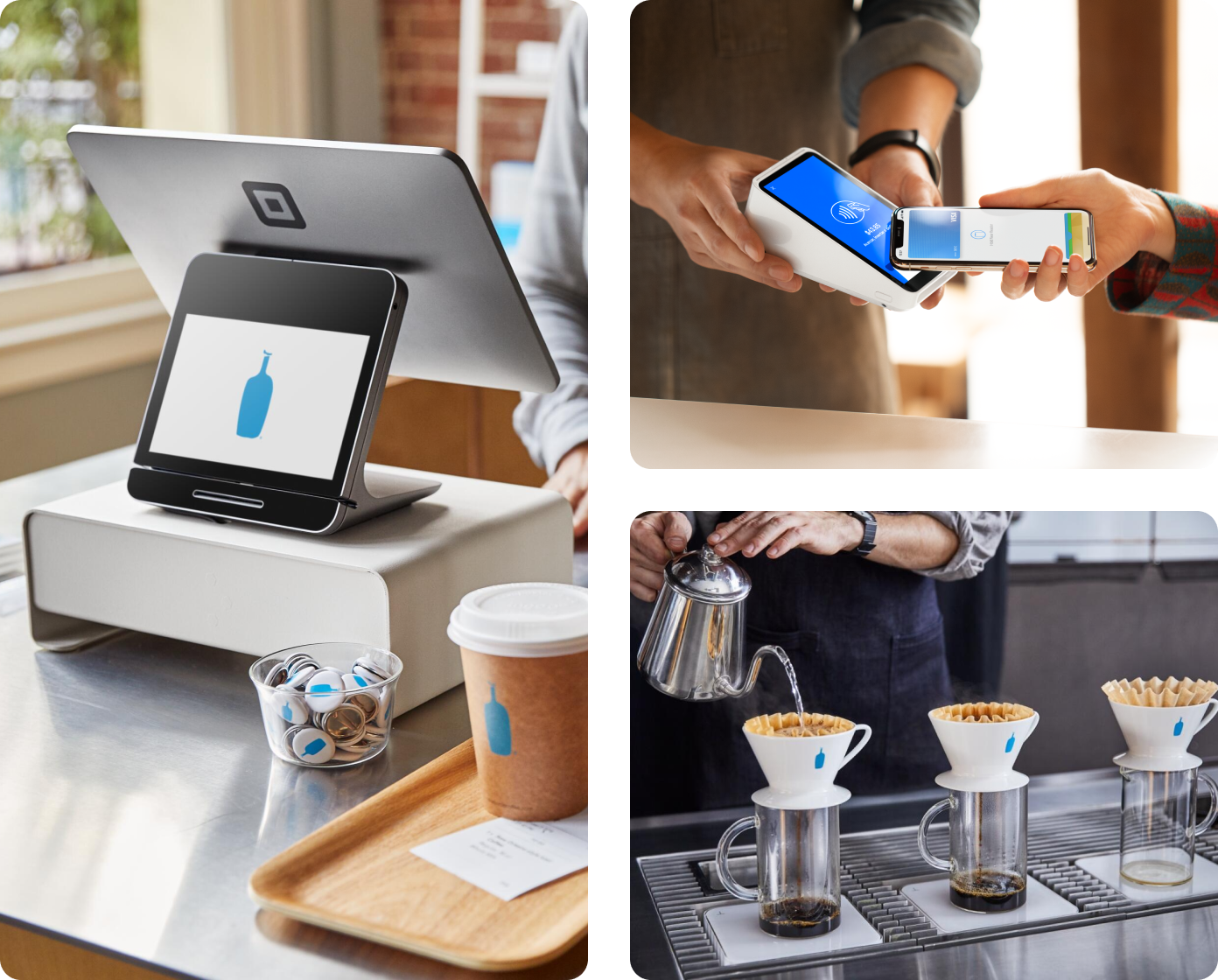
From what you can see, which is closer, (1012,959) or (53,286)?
(1012,959)

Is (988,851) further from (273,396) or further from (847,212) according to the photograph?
(273,396)

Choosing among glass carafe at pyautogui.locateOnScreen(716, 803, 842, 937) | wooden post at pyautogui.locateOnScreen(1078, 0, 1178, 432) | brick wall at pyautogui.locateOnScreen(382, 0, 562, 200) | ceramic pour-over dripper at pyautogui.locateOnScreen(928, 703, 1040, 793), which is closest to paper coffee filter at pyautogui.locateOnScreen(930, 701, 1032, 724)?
ceramic pour-over dripper at pyautogui.locateOnScreen(928, 703, 1040, 793)

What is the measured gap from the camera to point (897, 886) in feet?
2.52

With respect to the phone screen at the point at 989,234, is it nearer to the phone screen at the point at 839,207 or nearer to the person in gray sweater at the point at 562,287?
the phone screen at the point at 839,207

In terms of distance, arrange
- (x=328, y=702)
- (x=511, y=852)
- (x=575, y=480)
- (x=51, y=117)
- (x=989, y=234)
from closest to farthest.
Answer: (x=989, y=234) → (x=511, y=852) → (x=328, y=702) → (x=575, y=480) → (x=51, y=117)

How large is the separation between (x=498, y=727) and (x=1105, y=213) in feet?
1.75

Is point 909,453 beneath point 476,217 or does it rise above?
beneath

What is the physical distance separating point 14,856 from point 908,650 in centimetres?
68

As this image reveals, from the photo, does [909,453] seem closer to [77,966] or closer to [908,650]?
[908,650]

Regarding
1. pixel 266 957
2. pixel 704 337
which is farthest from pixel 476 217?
pixel 266 957

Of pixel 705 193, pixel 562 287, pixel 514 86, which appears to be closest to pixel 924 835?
pixel 705 193

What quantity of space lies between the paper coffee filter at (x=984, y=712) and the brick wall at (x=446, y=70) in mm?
3390

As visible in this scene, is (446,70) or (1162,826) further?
(446,70)

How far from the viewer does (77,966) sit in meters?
0.82
